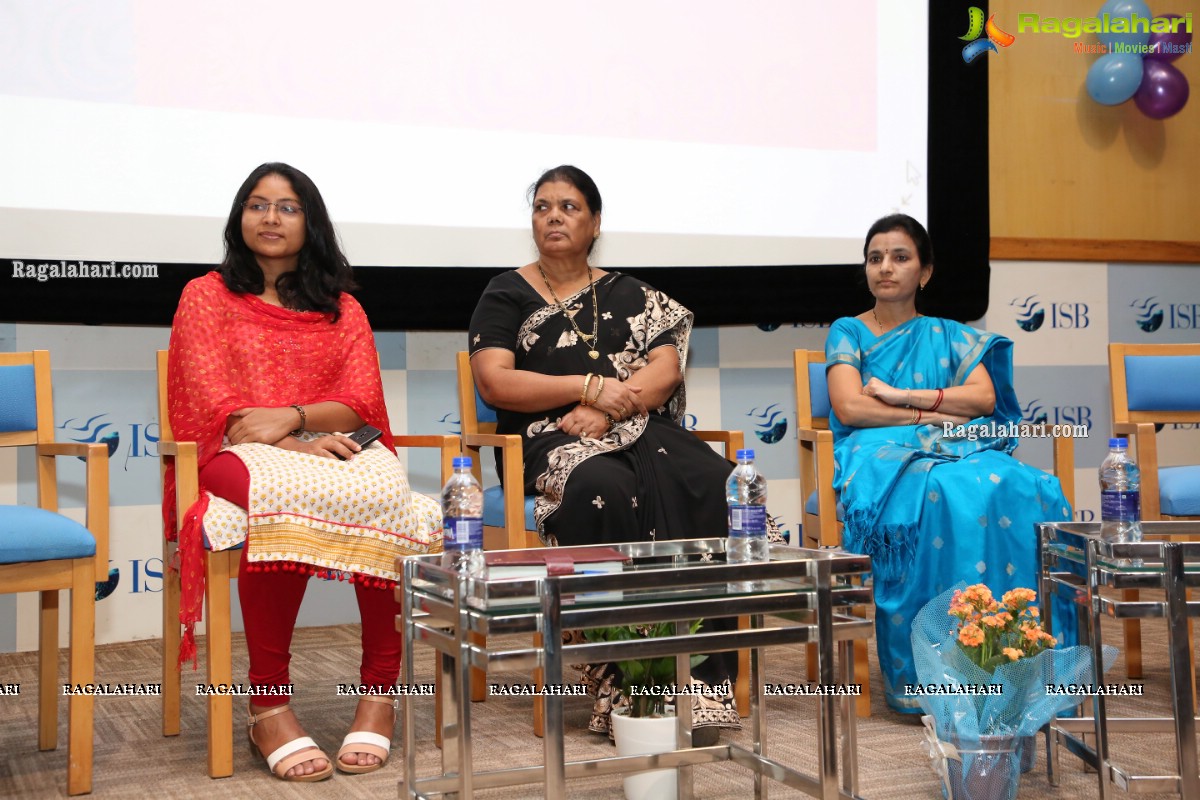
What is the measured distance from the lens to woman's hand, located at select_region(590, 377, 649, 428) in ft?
8.61

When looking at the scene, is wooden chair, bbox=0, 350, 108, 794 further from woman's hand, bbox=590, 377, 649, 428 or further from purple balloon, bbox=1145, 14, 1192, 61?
purple balloon, bbox=1145, 14, 1192, 61

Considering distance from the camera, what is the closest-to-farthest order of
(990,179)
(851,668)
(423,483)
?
(851,668), (423,483), (990,179)

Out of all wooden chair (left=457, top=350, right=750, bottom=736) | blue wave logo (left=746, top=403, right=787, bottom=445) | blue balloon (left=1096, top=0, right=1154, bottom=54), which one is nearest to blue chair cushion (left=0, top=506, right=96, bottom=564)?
wooden chair (left=457, top=350, right=750, bottom=736)

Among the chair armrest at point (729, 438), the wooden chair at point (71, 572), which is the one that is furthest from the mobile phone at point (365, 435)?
the chair armrest at point (729, 438)

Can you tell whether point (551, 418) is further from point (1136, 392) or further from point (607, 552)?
point (1136, 392)

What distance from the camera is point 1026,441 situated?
4.21 meters

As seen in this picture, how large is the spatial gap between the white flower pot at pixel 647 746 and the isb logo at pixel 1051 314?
2787 mm

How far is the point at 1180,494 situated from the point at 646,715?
1.56 m

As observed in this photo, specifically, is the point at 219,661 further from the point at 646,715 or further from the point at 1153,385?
the point at 1153,385

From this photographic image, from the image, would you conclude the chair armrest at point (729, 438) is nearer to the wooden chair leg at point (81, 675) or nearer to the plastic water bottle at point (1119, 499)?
the plastic water bottle at point (1119, 499)

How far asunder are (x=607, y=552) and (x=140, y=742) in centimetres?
120

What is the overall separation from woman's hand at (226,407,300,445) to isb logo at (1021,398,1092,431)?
2819 millimetres

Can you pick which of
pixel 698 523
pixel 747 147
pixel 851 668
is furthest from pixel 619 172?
pixel 851 668

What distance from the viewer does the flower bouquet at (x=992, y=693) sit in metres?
1.85
